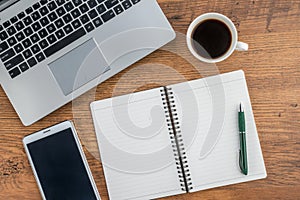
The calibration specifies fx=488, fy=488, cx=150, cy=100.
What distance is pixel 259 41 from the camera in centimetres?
87

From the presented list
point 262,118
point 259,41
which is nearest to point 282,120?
point 262,118

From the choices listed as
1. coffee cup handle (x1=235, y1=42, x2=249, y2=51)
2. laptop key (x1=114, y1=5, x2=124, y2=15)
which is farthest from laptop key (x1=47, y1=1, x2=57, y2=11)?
coffee cup handle (x1=235, y1=42, x2=249, y2=51)

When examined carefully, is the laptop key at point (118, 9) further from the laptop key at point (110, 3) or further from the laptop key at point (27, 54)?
the laptop key at point (27, 54)

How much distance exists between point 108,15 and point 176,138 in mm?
251

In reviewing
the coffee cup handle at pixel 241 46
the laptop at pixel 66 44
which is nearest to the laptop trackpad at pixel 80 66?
the laptop at pixel 66 44

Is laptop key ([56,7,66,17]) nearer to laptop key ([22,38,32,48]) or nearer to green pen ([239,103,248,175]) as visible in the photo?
laptop key ([22,38,32,48])

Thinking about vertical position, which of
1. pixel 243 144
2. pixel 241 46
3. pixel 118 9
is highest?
pixel 118 9

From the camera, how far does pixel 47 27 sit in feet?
2.81

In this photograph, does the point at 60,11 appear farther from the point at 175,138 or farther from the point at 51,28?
the point at 175,138

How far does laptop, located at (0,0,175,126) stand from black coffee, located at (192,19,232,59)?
0.05 metres

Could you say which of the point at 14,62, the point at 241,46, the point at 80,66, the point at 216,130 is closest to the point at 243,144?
the point at 216,130

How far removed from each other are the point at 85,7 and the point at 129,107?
19 centimetres

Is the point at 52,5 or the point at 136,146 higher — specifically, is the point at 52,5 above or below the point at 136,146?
above

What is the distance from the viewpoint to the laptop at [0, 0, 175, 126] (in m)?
0.85
